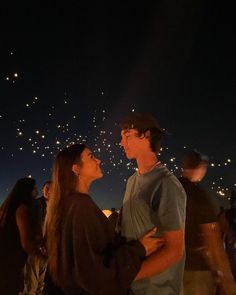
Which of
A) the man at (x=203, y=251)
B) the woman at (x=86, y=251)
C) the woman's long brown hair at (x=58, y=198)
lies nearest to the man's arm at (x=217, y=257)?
the man at (x=203, y=251)

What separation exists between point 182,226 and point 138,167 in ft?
2.22

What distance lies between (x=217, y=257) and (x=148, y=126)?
2.02 m

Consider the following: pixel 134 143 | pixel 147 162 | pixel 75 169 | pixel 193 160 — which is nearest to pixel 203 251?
pixel 193 160

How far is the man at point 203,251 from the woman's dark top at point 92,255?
1945 millimetres

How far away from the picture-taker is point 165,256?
279 cm

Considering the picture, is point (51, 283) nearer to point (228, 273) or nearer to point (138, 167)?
point (138, 167)

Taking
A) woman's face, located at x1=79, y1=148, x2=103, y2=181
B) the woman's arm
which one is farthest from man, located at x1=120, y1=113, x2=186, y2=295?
the woman's arm

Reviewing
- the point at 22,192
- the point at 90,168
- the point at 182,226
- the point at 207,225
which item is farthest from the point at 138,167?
the point at 22,192

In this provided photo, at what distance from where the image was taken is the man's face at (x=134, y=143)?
3.29 meters

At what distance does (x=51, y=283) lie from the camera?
2.72 metres

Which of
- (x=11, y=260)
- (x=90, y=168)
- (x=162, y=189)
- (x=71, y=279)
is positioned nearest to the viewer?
(x=71, y=279)

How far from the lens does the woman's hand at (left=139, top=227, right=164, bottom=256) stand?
281 cm

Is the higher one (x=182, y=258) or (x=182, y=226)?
(x=182, y=226)

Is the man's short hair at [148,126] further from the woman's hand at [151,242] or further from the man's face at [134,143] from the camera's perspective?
the woman's hand at [151,242]
